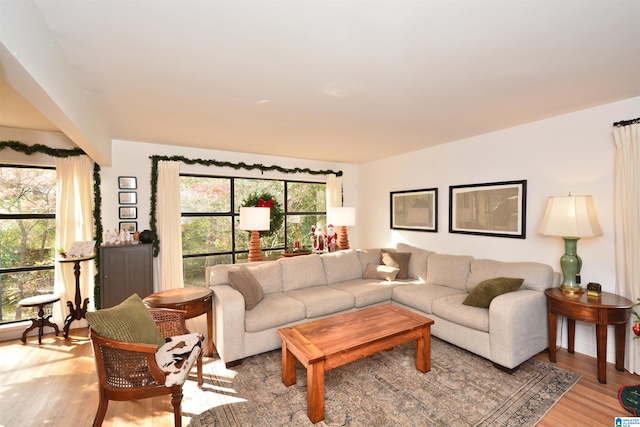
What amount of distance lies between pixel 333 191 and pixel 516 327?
3.69m

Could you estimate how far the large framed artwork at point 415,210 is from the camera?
4.27m

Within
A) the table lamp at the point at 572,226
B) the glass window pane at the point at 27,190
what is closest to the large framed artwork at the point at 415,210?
the table lamp at the point at 572,226

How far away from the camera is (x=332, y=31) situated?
5.06ft

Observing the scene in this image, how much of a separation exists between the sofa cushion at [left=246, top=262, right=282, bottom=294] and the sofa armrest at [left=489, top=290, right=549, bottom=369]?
228 centimetres

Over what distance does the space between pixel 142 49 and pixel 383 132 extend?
2.59 m

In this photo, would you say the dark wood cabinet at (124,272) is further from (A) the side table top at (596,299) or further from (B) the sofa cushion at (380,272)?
(A) the side table top at (596,299)

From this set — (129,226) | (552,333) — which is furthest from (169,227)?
(552,333)

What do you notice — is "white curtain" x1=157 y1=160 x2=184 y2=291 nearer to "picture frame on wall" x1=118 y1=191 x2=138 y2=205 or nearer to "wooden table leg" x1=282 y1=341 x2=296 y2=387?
"picture frame on wall" x1=118 y1=191 x2=138 y2=205

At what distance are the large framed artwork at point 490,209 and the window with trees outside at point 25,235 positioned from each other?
542cm

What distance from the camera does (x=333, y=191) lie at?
18.1ft

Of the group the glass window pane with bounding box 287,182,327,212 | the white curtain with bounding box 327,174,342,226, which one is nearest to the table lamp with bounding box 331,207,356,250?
the white curtain with bounding box 327,174,342,226

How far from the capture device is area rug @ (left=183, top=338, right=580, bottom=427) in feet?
6.27

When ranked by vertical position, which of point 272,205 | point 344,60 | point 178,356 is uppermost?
point 344,60

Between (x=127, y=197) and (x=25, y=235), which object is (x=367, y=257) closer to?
(x=127, y=197)
